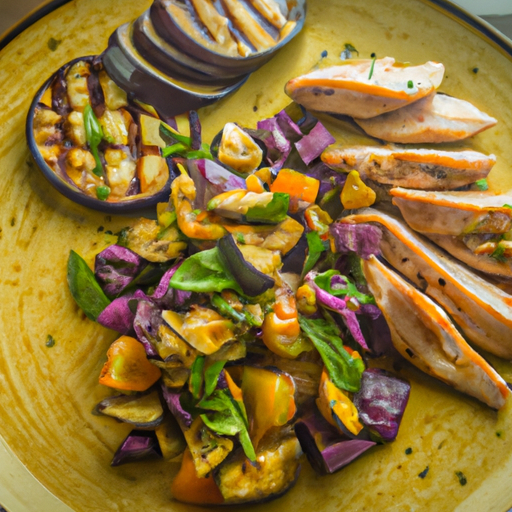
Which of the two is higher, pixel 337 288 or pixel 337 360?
pixel 337 288

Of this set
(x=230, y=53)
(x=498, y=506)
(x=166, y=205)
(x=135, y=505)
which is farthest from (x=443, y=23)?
(x=135, y=505)

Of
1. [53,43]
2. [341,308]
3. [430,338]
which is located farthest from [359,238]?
[53,43]

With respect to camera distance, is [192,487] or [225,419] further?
[192,487]

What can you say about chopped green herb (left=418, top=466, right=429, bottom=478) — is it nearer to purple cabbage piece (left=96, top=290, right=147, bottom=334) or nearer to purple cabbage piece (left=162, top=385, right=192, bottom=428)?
purple cabbage piece (left=162, top=385, right=192, bottom=428)

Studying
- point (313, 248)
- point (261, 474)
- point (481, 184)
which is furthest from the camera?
point (481, 184)

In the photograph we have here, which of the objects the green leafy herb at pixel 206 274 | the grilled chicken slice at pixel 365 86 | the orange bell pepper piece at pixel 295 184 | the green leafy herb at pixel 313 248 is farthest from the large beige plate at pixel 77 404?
the grilled chicken slice at pixel 365 86

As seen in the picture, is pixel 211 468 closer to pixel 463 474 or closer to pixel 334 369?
pixel 334 369

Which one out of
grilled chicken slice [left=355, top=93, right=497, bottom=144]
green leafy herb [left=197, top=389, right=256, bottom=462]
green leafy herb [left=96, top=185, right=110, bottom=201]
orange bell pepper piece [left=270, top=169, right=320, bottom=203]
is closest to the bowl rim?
green leafy herb [left=96, top=185, right=110, bottom=201]

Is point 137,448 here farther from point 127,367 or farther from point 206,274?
point 206,274
